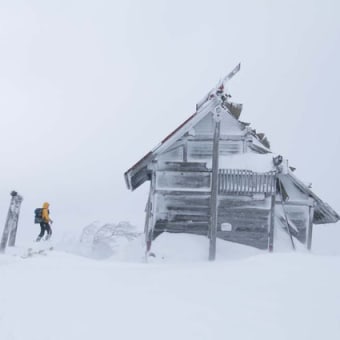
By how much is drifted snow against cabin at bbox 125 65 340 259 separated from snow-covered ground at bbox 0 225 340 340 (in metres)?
5.73

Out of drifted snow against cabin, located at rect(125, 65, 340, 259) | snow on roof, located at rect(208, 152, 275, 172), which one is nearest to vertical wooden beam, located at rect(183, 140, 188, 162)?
drifted snow against cabin, located at rect(125, 65, 340, 259)

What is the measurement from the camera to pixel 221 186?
1316cm

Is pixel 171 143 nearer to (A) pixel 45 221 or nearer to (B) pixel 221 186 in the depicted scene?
(B) pixel 221 186

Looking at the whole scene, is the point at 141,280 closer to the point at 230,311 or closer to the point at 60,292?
the point at 60,292

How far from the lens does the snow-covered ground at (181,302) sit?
168 inches

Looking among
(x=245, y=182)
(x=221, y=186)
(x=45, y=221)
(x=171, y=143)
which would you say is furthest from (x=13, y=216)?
(x=245, y=182)

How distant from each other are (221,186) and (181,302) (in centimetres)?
822

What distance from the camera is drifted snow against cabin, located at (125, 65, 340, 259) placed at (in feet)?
43.1

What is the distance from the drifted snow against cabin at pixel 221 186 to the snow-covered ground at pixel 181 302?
5.73m

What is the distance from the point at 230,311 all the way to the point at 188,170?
8868mm

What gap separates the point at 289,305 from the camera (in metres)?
4.75

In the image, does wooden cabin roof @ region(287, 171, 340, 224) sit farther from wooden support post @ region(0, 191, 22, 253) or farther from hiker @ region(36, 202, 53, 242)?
wooden support post @ region(0, 191, 22, 253)

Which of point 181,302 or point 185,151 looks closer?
point 181,302

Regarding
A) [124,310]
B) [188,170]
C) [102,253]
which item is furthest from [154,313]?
[102,253]
